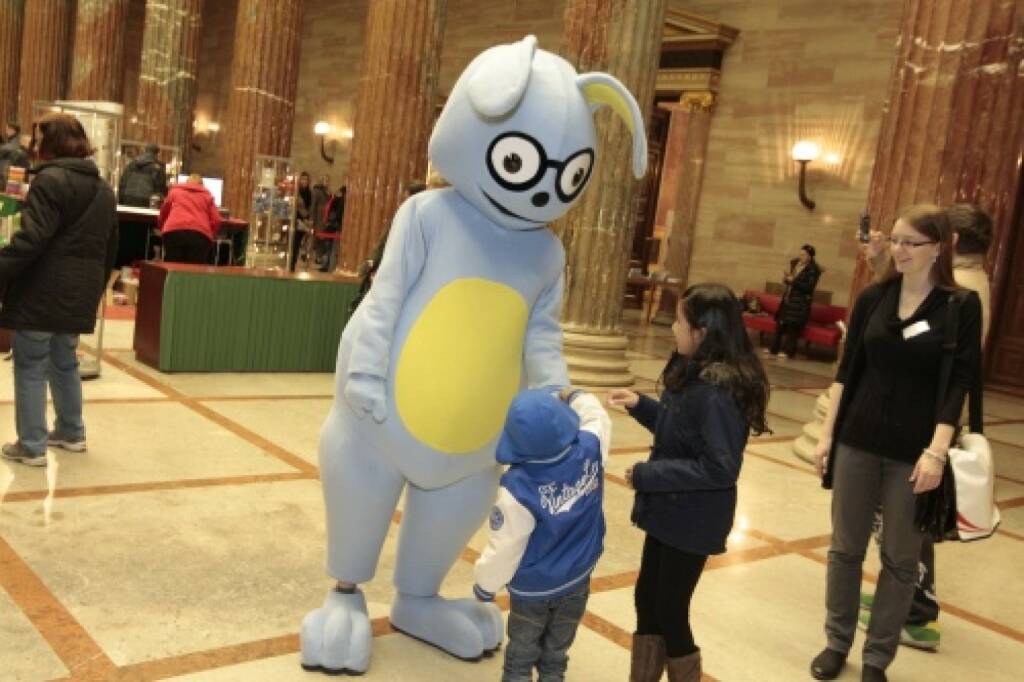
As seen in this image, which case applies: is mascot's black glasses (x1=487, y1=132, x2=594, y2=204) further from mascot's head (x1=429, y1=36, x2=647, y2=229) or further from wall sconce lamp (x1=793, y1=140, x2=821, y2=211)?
wall sconce lamp (x1=793, y1=140, x2=821, y2=211)

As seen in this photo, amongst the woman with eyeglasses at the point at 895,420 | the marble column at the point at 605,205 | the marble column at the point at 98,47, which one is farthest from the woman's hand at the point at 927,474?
the marble column at the point at 98,47

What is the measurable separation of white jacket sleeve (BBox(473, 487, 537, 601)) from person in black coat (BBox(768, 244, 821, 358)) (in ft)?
36.3

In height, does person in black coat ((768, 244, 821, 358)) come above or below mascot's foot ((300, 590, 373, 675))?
above

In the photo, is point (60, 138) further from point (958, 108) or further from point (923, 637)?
point (958, 108)

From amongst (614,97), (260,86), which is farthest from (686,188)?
(614,97)

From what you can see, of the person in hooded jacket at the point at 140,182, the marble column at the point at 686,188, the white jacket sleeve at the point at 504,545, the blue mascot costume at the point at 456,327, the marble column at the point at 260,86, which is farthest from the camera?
the marble column at the point at 686,188

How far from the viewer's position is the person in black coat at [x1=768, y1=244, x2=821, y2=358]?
12.8m

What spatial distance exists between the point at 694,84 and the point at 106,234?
40.1 ft

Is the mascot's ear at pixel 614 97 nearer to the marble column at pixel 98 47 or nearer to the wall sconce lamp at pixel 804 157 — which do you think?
the wall sconce lamp at pixel 804 157

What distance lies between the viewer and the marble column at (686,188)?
605 inches

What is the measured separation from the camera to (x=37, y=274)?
175 inches

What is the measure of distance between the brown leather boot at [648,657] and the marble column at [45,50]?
18.8 meters

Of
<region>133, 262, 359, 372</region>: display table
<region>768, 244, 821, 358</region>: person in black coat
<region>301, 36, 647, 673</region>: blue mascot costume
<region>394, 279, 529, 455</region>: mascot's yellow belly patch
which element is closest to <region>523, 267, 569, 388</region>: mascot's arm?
<region>301, 36, 647, 673</region>: blue mascot costume

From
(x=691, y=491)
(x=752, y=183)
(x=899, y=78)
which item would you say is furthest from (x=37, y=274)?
(x=752, y=183)
